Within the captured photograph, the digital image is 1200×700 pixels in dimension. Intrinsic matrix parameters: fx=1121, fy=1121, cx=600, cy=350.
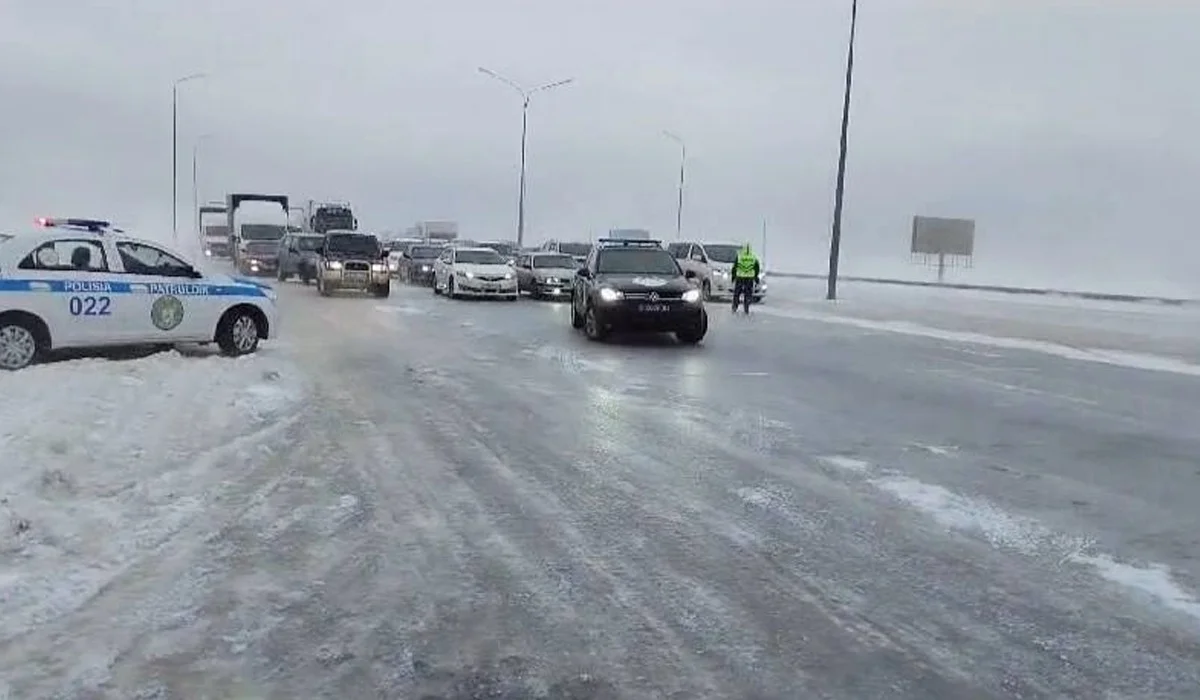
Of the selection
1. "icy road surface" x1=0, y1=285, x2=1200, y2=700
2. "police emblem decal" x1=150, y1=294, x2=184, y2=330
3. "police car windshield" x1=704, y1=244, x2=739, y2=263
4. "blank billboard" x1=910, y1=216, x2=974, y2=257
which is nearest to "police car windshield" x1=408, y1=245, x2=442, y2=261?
"police car windshield" x1=704, y1=244, x2=739, y2=263

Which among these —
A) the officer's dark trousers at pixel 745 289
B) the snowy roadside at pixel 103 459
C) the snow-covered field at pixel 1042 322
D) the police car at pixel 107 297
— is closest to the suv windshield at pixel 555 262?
the snow-covered field at pixel 1042 322

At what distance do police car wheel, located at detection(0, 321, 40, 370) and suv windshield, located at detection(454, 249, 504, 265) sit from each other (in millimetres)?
21766

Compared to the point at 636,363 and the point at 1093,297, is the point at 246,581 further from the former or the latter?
the point at 1093,297

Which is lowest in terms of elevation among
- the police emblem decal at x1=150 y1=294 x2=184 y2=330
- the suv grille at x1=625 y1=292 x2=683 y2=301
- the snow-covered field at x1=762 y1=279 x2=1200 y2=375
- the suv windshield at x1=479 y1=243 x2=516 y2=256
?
the snow-covered field at x1=762 y1=279 x2=1200 y2=375

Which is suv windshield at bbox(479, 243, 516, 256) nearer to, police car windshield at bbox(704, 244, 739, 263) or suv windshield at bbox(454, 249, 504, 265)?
police car windshield at bbox(704, 244, 739, 263)

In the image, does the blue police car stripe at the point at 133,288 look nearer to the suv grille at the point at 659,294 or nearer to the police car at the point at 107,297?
the police car at the point at 107,297

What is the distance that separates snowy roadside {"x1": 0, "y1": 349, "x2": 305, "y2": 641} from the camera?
5.36 metres

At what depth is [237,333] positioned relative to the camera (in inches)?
596

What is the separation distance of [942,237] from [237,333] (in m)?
68.6

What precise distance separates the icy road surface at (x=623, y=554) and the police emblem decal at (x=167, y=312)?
8.00 ft

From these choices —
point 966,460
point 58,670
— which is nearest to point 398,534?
point 58,670

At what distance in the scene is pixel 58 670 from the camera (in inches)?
166

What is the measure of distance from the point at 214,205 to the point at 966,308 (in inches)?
2031

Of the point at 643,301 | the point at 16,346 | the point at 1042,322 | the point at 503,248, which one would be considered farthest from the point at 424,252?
the point at 16,346
